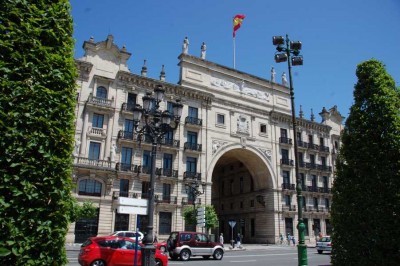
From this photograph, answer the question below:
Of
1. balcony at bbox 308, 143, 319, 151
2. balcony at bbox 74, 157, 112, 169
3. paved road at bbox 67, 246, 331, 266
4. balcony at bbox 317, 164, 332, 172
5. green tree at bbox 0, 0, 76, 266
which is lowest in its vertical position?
paved road at bbox 67, 246, 331, 266

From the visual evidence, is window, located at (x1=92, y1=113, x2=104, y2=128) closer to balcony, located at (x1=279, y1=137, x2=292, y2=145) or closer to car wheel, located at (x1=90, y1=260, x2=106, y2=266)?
car wheel, located at (x1=90, y1=260, x2=106, y2=266)

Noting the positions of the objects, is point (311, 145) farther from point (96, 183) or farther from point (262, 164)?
point (96, 183)

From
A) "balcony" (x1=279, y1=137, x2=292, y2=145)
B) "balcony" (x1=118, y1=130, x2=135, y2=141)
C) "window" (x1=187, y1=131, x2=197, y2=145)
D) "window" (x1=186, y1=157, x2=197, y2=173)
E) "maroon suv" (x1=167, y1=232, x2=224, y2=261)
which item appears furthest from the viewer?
"balcony" (x1=279, y1=137, x2=292, y2=145)

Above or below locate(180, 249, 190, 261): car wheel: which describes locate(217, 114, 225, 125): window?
above

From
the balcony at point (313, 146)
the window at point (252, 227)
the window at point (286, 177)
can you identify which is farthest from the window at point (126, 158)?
the balcony at point (313, 146)

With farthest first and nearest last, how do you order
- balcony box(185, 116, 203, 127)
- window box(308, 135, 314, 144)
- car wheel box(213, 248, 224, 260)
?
1. window box(308, 135, 314, 144)
2. balcony box(185, 116, 203, 127)
3. car wheel box(213, 248, 224, 260)

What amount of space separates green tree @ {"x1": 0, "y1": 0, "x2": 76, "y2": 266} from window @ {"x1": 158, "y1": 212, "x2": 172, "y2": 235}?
1182 inches

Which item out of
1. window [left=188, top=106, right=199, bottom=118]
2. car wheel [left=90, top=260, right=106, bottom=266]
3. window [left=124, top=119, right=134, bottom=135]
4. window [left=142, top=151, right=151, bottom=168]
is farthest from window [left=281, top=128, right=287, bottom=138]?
car wheel [left=90, top=260, right=106, bottom=266]

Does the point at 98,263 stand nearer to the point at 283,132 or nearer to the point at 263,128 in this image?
the point at 263,128

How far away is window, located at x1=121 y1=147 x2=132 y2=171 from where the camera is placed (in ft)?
110

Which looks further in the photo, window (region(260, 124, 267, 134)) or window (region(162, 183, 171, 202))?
window (region(260, 124, 267, 134))

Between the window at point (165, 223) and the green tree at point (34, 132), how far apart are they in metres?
30.0

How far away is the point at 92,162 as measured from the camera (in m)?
31.8

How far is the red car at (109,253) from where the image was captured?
44.5 ft
